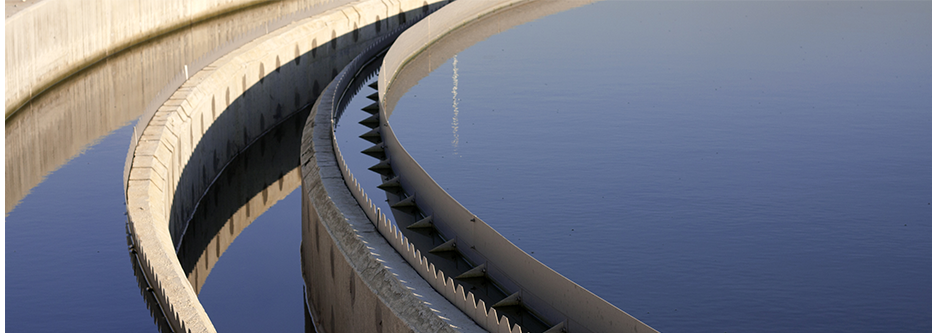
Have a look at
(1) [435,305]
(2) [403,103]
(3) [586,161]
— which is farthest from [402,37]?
(1) [435,305]

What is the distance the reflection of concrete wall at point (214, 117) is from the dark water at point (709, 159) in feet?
22.5

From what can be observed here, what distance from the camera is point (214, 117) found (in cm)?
3738

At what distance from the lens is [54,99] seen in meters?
43.7

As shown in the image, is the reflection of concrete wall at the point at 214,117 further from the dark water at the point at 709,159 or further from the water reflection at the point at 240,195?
the dark water at the point at 709,159

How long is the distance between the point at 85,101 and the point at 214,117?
10.4m

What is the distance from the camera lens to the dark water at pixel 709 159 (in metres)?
22.3

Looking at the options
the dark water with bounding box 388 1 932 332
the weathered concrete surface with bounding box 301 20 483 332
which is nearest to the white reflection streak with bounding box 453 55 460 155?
the dark water with bounding box 388 1 932 332

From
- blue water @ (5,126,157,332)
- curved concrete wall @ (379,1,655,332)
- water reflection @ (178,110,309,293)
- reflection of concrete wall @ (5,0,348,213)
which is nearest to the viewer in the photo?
curved concrete wall @ (379,1,655,332)

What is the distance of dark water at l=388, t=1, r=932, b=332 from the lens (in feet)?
73.2

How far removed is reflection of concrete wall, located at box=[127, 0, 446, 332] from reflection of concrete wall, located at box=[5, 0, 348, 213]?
Answer: 383cm

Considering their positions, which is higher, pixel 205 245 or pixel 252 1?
pixel 252 1

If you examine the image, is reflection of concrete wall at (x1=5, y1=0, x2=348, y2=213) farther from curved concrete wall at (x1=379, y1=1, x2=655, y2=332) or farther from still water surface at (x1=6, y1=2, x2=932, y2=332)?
curved concrete wall at (x1=379, y1=1, x2=655, y2=332)

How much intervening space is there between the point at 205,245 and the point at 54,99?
51.6ft

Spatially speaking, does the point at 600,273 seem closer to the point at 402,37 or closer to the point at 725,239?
the point at 725,239
